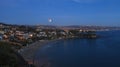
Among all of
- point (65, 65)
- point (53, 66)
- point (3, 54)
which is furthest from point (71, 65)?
point (3, 54)

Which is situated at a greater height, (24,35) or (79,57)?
(24,35)

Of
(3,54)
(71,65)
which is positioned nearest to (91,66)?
(71,65)

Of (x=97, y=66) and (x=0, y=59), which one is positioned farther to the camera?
(x=97, y=66)

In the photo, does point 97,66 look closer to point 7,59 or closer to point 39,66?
point 39,66

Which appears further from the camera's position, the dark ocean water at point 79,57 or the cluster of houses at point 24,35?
Result: the cluster of houses at point 24,35

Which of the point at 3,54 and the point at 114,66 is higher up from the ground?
the point at 3,54

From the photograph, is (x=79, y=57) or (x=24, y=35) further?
(x=24, y=35)

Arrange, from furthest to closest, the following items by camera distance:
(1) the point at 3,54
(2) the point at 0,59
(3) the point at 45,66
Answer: (3) the point at 45,66 < (1) the point at 3,54 < (2) the point at 0,59

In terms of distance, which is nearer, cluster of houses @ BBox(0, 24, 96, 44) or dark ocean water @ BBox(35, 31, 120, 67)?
dark ocean water @ BBox(35, 31, 120, 67)

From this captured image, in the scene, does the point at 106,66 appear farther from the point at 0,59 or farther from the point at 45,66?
the point at 0,59

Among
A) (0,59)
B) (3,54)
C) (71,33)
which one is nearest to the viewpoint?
(0,59)
